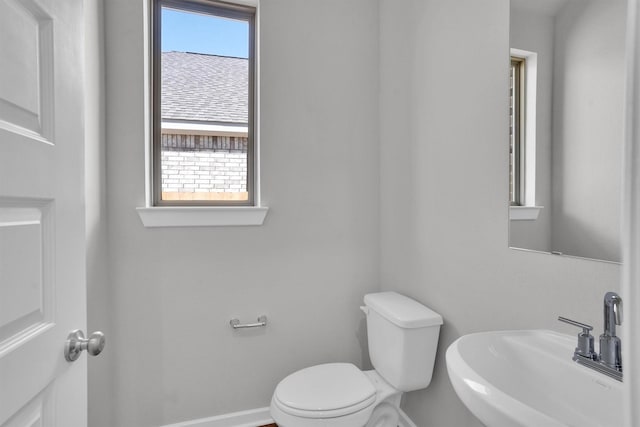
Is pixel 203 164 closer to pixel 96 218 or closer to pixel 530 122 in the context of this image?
pixel 96 218

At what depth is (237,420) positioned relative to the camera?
1.75 metres

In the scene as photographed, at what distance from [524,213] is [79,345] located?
129 centimetres

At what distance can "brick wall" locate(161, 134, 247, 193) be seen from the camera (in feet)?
5.82

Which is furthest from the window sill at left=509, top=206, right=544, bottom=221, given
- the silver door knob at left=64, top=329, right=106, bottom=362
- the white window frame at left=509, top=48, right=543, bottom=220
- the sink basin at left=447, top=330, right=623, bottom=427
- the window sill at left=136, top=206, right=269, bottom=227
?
the silver door knob at left=64, top=329, right=106, bottom=362

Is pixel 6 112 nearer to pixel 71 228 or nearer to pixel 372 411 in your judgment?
pixel 71 228

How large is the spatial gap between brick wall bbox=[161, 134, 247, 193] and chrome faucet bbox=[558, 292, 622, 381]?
5.11 feet

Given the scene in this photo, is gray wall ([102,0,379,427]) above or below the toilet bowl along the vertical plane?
above

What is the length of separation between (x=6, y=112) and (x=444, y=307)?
1497 millimetres

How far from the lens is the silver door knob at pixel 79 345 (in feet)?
2.37

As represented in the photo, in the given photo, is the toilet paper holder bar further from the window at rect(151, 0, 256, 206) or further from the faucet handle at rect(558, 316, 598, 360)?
the faucet handle at rect(558, 316, 598, 360)

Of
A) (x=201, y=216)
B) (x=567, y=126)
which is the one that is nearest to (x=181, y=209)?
(x=201, y=216)

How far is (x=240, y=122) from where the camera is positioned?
1.87m

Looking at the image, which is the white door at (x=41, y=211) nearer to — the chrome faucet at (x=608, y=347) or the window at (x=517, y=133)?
the chrome faucet at (x=608, y=347)

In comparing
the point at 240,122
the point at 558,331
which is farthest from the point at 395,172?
the point at 558,331
